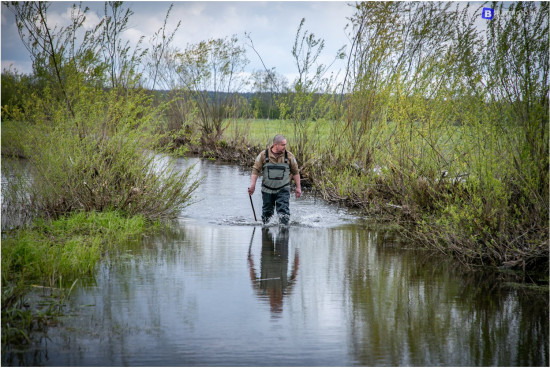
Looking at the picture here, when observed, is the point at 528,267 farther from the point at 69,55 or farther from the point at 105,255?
the point at 69,55

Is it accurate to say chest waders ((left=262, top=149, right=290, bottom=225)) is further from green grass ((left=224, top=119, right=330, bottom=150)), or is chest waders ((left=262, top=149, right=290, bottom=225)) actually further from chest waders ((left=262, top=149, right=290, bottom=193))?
green grass ((left=224, top=119, right=330, bottom=150))

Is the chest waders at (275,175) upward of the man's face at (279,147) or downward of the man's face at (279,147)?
downward

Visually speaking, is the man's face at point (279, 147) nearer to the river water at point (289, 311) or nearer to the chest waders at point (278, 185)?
the chest waders at point (278, 185)

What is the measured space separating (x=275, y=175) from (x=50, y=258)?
5.34 m

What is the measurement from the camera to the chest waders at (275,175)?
12188 mm

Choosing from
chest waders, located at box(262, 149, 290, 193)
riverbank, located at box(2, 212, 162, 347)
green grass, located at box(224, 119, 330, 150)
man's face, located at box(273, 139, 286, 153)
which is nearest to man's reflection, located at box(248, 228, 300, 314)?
chest waders, located at box(262, 149, 290, 193)

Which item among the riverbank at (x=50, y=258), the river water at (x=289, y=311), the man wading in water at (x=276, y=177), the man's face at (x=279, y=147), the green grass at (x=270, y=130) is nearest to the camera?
the river water at (x=289, y=311)

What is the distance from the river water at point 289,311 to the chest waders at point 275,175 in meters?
2.05

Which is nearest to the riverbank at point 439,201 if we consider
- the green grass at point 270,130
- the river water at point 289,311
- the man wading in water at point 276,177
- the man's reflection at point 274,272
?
the green grass at point 270,130

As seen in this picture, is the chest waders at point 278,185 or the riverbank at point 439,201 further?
the chest waders at point 278,185

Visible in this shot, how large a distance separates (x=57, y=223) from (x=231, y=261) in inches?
128

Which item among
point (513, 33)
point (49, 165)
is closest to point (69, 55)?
point (49, 165)

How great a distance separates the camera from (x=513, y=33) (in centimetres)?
864

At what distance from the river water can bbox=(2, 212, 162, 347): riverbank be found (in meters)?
0.21
